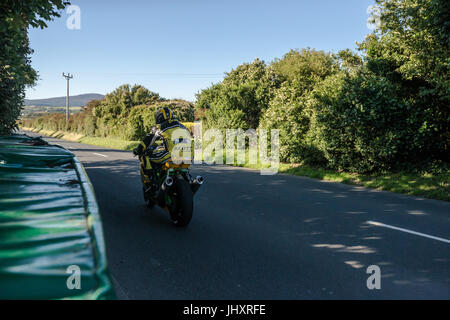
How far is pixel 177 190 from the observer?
19.4 feet

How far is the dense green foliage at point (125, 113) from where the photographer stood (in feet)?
122

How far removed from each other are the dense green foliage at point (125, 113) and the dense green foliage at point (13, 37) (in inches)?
927

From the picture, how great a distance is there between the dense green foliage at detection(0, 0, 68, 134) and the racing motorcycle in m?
4.00

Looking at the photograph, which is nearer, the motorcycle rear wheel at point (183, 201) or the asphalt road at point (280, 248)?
the asphalt road at point (280, 248)

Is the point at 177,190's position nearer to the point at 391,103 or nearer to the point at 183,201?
the point at 183,201

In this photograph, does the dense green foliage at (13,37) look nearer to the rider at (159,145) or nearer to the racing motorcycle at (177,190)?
the rider at (159,145)

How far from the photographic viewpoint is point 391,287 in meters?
3.71

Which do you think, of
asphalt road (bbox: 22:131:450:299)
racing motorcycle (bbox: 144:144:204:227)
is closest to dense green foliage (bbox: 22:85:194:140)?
asphalt road (bbox: 22:131:450:299)

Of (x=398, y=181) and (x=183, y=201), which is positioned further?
(x=398, y=181)

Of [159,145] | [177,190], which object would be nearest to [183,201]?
[177,190]

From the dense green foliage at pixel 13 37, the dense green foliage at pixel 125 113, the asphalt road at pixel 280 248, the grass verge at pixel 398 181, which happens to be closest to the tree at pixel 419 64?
the grass verge at pixel 398 181

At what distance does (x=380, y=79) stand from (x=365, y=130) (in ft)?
5.86

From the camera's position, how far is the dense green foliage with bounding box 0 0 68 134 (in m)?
6.67

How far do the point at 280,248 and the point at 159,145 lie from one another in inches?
130
